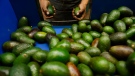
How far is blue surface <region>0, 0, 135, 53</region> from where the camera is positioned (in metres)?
1.88

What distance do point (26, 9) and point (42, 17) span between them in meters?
0.19

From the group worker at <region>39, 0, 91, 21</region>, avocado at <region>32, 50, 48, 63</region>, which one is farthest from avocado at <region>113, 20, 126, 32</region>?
avocado at <region>32, 50, 48, 63</region>

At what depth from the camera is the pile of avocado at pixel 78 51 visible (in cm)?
123

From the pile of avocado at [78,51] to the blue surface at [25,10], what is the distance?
Result: 3.6 inches

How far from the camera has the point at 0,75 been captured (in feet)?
4.17

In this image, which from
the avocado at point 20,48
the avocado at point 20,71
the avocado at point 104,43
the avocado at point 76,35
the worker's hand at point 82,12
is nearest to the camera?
the avocado at point 20,71

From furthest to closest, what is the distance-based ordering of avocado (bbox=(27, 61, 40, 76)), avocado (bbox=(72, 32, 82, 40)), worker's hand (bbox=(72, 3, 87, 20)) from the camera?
worker's hand (bbox=(72, 3, 87, 20)) → avocado (bbox=(72, 32, 82, 40)) → avocado (bbox=(27, 61, 40, 76))

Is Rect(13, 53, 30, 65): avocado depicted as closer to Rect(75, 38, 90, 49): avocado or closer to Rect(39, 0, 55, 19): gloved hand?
Rect(75, 38, 90, 49): avocado

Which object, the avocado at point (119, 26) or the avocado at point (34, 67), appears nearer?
the avocado at point (34, 67)

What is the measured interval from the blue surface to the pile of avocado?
9cm

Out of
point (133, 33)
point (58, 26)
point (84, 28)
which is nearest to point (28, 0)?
point (58, 26)

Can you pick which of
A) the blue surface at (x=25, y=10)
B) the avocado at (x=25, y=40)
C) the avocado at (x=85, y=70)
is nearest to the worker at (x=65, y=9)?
the blue surface at (x=25, y=10)

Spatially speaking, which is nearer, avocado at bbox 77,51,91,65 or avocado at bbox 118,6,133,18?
avocado at bbox 77,51,91,65

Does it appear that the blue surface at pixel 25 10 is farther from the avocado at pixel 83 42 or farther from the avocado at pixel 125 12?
the avocado at pixel 83 42
